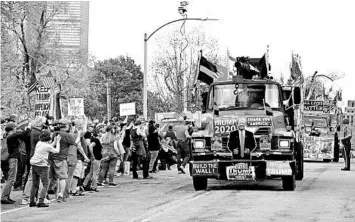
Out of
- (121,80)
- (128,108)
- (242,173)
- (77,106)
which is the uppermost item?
(121,80)

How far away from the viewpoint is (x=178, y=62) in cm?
6200

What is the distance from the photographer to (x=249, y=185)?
2252 centimetres

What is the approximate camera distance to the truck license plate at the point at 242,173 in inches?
787

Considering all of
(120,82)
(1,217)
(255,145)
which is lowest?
(1,217)

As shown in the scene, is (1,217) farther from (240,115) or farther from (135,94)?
(135,94)

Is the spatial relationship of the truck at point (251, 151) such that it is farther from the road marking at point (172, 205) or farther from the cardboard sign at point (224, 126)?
the road marking at point (172, 205)

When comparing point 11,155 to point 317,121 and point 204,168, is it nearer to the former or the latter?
point 204,168

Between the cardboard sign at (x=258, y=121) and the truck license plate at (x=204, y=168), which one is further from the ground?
the cardboard sign at (x=258, y=121)

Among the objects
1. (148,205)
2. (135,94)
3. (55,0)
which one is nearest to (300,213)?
(148,205)

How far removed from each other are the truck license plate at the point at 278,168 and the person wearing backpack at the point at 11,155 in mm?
5621

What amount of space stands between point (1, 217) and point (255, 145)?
6.99 metres

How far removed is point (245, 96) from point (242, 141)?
1955 millimetres

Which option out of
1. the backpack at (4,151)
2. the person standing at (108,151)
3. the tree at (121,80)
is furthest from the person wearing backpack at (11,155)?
the tree at (121,80)

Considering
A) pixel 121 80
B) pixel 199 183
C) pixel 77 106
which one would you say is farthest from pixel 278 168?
pixel 121 80
